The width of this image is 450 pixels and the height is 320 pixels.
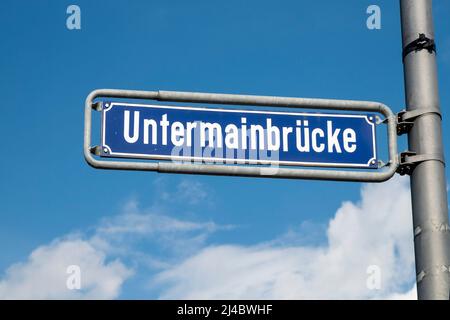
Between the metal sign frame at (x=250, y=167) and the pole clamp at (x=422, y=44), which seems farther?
the pole clamp at (x=422, y=44)

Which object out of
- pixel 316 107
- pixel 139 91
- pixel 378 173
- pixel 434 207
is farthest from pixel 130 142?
pixel 434 207

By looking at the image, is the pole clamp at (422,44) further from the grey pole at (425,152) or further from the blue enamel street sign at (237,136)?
the blue enamel street sign at (237,136)

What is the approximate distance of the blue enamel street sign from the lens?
462 centimetres

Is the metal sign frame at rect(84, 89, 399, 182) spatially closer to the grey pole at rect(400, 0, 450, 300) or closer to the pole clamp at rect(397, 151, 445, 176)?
the pole clamp at rect(397, 151, 445, 176)

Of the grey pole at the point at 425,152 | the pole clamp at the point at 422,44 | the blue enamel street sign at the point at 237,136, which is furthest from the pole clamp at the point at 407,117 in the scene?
the pole clamp at the point at 422,44

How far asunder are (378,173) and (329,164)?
1.13 feet

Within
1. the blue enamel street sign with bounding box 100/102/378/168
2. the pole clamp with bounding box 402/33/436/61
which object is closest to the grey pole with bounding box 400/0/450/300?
the pole clamp with bounding box 402/33/436/61

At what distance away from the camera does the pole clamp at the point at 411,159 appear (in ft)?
15.0

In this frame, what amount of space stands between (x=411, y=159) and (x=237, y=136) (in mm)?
1186

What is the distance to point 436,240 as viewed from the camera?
434cm

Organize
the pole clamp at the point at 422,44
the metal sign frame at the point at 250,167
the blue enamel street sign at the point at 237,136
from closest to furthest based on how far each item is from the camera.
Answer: the metal sign frame at the point at 250,167 → the blue enamel street sign at the point at 237,136 → the pole clamp at the point at 422,44

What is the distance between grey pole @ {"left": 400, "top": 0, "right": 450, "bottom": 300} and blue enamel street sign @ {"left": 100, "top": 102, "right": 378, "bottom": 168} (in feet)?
1.11
